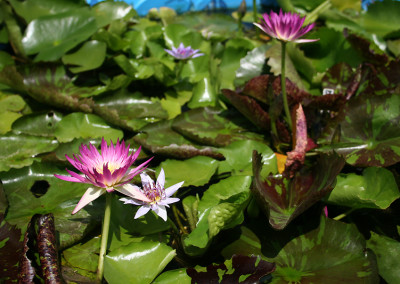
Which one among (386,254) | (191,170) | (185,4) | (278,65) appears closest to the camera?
(386,254)

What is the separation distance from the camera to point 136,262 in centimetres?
101

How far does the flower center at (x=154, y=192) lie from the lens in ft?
3.55

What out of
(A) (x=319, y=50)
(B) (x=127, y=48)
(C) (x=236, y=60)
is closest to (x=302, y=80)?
(A) (x=319, y=50)

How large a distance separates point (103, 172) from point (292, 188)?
0.69 m

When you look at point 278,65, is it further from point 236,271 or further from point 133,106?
point 236,271

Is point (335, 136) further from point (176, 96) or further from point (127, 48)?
point (127, 48)

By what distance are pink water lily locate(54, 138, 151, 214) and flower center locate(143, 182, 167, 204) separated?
0.13ft

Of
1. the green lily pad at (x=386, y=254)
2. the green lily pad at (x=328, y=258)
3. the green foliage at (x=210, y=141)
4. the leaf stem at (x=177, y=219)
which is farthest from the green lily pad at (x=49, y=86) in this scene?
the green lily pad at (x=386, y=254)

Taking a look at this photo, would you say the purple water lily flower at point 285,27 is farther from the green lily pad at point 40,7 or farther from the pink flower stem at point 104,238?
the green lily pad at point 40,7

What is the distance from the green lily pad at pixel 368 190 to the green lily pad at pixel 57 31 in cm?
158

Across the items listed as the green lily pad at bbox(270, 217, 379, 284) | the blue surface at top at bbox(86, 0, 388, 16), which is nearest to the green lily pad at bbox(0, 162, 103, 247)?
the green lily pad at bbox(270, 217, 379, 284)

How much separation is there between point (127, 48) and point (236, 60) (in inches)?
26.8

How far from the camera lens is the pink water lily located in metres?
0.96

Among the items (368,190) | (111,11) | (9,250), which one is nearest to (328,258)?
(368,190)
